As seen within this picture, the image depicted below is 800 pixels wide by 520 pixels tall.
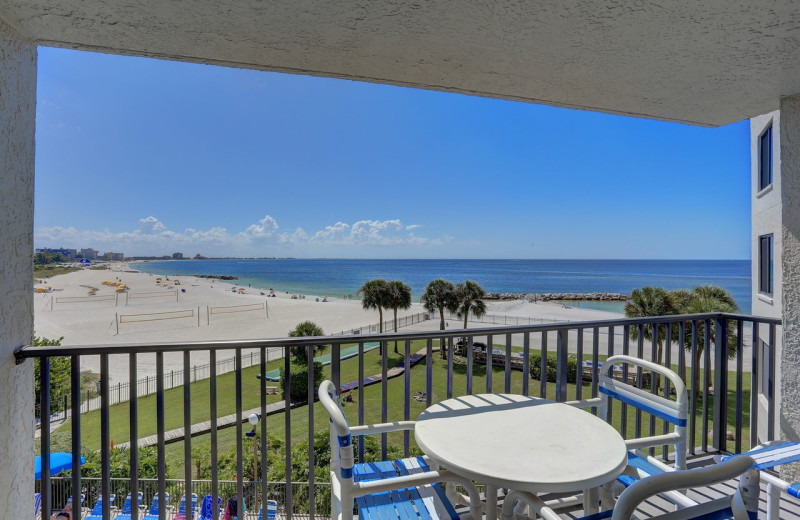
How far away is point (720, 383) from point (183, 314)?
32501mm

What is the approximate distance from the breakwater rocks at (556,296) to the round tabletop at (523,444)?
113ft

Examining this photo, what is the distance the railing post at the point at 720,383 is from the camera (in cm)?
250

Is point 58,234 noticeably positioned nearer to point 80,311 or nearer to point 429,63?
point 80,311

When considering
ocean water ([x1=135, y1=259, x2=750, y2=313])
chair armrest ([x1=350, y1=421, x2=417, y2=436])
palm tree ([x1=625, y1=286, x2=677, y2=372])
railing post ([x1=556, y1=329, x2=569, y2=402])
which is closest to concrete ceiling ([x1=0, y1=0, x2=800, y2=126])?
railing post ([x1=556, y1=329, x2=569, y2=402])

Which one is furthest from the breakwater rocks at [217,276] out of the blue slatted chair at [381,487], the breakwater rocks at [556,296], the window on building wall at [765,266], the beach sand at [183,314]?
the blue slatted chair at [381,487]

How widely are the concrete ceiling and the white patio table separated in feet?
5.28

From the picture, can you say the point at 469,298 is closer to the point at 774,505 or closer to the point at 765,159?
the point at 765,159

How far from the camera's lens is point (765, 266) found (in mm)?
7938

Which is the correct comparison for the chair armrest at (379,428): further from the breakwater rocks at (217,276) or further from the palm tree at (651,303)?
the breakwater rocks at (217,276)

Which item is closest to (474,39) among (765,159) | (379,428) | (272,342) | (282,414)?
(272,342)

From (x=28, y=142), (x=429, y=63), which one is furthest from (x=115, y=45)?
(x=429, y=63)

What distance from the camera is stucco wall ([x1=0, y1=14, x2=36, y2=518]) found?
55.4 inches

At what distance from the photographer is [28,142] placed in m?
1.57

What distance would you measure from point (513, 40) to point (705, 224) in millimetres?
61489
